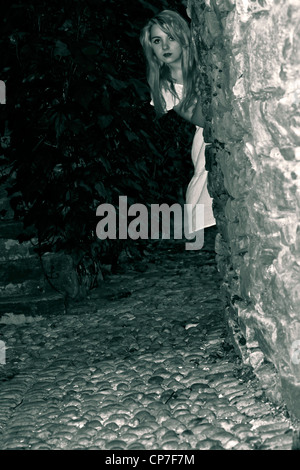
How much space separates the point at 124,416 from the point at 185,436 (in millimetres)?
305

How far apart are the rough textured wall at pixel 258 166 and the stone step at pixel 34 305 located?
1.70 m

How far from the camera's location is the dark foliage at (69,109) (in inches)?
145

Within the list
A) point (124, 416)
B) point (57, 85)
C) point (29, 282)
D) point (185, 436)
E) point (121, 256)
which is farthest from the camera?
point (121, 256)

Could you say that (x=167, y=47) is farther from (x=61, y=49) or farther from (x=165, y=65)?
(x=61, y=49)

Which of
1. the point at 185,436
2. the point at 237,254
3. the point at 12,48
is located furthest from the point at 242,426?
the point at 12,48

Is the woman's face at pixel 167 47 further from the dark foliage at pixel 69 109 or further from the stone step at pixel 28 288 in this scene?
the stone step at pixel 28 288

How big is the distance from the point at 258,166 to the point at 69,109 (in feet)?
5.82

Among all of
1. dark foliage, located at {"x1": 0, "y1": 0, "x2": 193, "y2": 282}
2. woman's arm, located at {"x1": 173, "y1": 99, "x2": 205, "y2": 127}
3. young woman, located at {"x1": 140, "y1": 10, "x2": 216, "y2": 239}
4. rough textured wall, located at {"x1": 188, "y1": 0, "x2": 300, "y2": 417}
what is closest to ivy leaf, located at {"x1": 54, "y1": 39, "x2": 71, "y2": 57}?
dark foliage, located at {"x1": 0, "y1": 0, "x2": 193, "y2": 282}

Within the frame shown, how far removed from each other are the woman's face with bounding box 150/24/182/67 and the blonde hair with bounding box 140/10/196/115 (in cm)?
2

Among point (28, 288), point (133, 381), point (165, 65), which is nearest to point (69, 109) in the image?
point (165, 65)

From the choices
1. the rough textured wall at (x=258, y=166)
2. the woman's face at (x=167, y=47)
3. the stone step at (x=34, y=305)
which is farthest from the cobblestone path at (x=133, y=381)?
the woman's face at (x=167, y=47)

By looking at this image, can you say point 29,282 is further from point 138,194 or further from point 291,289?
point 291,289

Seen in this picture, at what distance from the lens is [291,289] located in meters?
2.05

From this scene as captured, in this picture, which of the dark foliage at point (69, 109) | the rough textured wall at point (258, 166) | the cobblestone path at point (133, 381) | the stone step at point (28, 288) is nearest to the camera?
the rough textured wall at point (258, 166)
